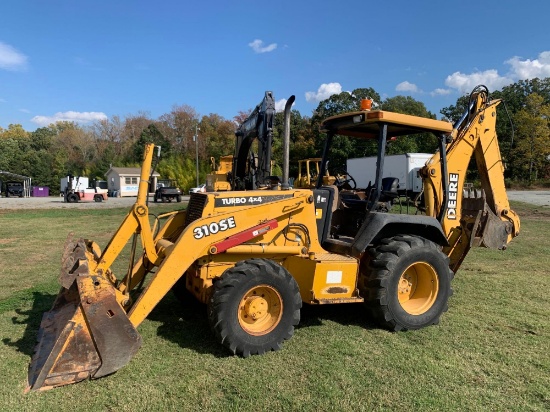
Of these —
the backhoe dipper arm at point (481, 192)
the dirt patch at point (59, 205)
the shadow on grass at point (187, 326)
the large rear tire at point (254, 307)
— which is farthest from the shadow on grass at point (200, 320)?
the dirt patch at point (59, 205)

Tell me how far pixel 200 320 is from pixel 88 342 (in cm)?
175

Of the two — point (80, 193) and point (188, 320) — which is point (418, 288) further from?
point (80, 193)

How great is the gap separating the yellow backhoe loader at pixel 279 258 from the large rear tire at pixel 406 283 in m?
0.01

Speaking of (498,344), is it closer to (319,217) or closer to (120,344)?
(319,217)

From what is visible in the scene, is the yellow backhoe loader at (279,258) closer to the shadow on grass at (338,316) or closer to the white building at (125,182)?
the shadow on grass at (338,316)

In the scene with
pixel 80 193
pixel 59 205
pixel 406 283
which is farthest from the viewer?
pixel 80 193

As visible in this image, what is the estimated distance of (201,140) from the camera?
201ft

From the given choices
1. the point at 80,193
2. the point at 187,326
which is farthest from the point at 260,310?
the point at 80,193

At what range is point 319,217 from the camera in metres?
5.36

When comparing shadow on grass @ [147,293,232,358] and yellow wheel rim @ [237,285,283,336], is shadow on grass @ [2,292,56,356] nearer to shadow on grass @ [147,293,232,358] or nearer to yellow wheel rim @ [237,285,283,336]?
shadow on grass @ [147,293,232,358]

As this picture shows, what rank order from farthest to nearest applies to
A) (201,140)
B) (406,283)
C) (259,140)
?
(201,140) → (259,140) → (406,283)

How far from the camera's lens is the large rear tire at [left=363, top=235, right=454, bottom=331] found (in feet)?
16.3

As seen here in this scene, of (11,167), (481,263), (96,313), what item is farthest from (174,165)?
(96,313)

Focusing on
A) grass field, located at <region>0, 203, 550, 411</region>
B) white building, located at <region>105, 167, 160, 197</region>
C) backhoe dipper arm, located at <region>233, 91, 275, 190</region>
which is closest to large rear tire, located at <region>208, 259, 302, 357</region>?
grass field, located at <region>0, 203, 550, 411</region>
